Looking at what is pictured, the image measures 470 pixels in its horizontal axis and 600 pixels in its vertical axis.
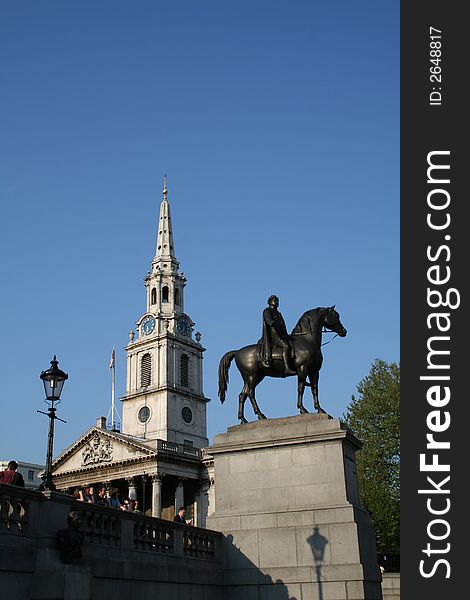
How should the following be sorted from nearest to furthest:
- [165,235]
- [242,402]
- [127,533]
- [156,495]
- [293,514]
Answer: [127,533] < [293,514] < [242,402] < [156,495] < [165,235]

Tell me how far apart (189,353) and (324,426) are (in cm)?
7805

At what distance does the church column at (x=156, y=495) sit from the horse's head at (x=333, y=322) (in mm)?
57443

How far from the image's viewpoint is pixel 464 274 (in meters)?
12.4

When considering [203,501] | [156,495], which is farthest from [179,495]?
[203,501]

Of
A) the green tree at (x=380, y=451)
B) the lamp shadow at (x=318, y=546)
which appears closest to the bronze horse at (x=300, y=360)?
the lamp shadow at (x=318, y=546)

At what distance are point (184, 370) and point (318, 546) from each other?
77802 mm

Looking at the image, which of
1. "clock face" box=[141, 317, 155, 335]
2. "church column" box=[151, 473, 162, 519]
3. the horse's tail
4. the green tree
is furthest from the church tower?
the horse's tail

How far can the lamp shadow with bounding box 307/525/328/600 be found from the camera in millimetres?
18375

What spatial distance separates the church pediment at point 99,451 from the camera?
80.4 meters

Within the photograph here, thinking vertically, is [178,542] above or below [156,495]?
below

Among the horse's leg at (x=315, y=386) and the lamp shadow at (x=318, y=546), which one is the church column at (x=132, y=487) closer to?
the horse's leg at (x=315, y=386)

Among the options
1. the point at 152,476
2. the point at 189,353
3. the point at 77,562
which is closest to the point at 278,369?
the point at 77,562

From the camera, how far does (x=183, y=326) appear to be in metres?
98.6

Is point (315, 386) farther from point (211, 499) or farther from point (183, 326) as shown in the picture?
point (183, 326)
